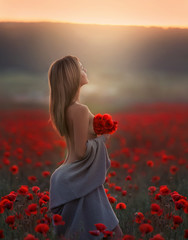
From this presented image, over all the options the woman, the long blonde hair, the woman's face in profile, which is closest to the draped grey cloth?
the woman

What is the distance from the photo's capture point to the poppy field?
3.28 metres

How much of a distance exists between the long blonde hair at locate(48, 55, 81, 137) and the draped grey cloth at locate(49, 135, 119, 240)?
322 millimetres

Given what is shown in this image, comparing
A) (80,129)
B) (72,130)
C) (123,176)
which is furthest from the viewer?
(123,176)

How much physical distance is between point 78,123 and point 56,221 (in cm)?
79

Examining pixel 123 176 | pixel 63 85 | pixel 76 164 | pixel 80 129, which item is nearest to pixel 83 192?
pixel 76 164

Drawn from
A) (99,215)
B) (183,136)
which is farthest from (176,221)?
(183,136)

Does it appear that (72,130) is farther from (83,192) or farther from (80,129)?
(83,192)

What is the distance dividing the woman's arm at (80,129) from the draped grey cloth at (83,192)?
5cm

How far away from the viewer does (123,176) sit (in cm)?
617

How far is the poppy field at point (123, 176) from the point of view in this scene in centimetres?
328

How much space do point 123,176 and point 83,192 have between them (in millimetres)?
3042

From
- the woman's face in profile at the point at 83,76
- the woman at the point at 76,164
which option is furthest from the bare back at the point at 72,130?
the woman's face in profile at the point at 83,76

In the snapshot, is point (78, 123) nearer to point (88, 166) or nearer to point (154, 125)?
point (88, 166)

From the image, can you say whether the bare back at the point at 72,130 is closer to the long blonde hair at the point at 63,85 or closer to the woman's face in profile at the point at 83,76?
the long blonde hair at the point at 63,85
